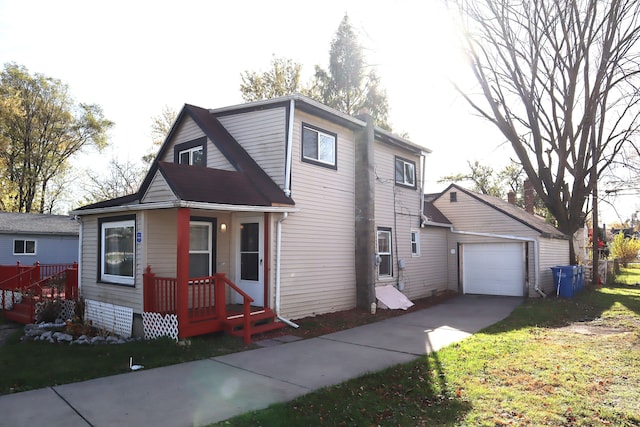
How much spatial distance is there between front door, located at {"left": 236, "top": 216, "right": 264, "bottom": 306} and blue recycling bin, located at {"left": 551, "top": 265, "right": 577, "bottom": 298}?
11663mm

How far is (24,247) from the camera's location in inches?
871

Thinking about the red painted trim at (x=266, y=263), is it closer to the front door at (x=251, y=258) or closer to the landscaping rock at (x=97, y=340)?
the front door at (x=251, y=258)

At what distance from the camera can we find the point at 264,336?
29.5ft

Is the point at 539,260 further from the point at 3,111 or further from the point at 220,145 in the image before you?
the point at 3,111

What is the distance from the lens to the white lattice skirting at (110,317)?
9.09m

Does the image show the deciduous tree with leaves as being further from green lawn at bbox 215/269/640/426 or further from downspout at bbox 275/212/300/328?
green lawn at bbox 215/269/640/426

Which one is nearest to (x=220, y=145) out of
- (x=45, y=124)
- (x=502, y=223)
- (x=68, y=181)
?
(x=502, y=223)

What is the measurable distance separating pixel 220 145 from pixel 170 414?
730 cm

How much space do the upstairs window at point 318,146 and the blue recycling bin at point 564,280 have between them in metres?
9.89

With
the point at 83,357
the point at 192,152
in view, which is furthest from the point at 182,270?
the point at 192,152

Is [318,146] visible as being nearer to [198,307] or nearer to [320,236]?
[320,236]

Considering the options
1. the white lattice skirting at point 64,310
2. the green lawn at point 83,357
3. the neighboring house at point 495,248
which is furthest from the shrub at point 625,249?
the white lattice skirting at point 64,310

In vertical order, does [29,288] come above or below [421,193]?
below

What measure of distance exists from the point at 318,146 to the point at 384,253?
14.7ft
